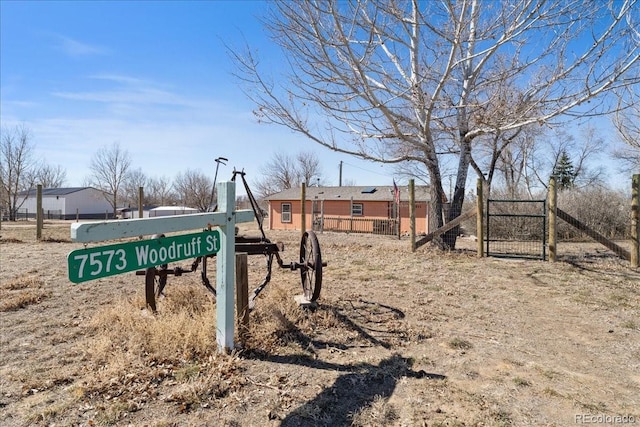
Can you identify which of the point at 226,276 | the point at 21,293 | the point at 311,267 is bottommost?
the point at 21,293

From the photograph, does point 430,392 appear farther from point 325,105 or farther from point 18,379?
point 325,105

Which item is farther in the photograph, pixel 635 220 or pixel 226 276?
pixel 635 220

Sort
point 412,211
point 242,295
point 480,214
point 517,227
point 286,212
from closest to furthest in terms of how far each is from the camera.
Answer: point 242,295
point 480,214
point 412,211
point 517,227
point 286,212

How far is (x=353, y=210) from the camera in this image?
24.3 metres

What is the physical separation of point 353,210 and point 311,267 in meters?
20.0

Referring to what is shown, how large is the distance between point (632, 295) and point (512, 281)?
156 cm

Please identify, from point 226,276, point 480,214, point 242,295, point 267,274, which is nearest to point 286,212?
point 480,214

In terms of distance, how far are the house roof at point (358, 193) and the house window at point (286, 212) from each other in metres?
0.56

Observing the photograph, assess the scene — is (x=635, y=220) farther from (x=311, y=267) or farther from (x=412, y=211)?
(x=311, y=267)

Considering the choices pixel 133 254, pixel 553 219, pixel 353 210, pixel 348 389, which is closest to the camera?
pixel 133 254

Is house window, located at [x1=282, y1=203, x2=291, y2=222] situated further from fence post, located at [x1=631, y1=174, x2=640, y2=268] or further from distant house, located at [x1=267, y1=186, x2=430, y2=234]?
fence post, located at [x1=631, y1=174, x2=640, y2=268]

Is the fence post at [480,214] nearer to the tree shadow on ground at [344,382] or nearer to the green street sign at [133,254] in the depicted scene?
the tree shadow on ground at [344,382]

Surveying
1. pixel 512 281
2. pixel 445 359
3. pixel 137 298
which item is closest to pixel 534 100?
pixel 512 281

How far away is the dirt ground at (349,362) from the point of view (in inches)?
98.0
